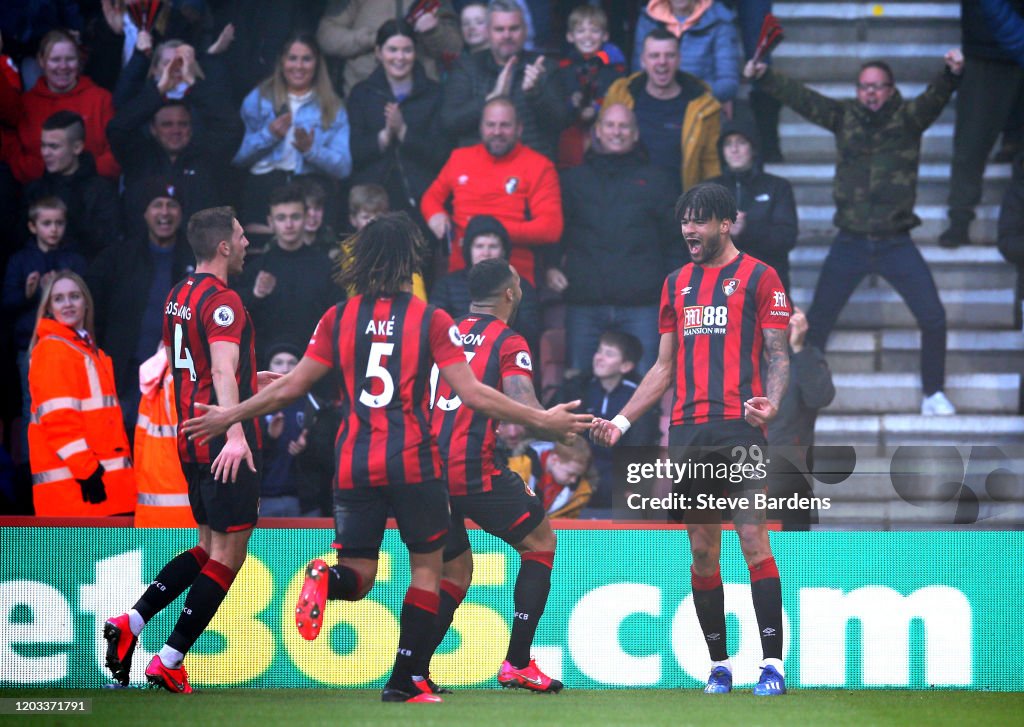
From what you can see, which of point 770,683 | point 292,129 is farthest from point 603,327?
point 770,683

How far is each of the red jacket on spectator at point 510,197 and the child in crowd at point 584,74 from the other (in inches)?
17.7

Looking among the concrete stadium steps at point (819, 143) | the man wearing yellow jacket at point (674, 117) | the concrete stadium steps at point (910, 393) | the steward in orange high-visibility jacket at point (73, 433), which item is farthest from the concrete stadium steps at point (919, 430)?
the steward in orange high-visibility jacket at point (73, 433)

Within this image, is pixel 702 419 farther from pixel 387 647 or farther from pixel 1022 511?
pixel 1022 511

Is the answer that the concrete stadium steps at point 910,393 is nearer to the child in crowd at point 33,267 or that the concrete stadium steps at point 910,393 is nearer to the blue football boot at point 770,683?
the blue football boot at point 770,683

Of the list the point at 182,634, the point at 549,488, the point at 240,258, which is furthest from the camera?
the point at 549,488

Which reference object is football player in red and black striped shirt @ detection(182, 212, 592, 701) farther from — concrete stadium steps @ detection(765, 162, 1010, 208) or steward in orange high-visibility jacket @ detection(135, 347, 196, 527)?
concrete stadium steps @ detection(765, 162, 1010, 208)

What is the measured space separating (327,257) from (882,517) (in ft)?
12.0

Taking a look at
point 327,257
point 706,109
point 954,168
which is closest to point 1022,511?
point 954,168

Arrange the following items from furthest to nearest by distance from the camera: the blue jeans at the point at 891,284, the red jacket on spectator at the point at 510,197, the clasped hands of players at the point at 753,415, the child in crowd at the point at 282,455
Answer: the blue jeans at the point at 891,284, the red jacket on spectator at the point at 510,197, the child in crowd at the point at 282,455, the clasped hands of players at the point at 753,415

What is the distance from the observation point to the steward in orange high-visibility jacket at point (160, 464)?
24.1 feet

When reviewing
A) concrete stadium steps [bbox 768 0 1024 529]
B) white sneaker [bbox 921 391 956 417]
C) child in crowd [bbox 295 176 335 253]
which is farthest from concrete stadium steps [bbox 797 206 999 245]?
child in crowd [bbox 295 176 335 253]

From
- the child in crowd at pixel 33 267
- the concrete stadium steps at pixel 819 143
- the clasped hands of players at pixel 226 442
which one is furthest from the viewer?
the concrete stadium steps at pixel 819 143

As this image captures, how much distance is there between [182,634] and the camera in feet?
19.7

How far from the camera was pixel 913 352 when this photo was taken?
363 inches
